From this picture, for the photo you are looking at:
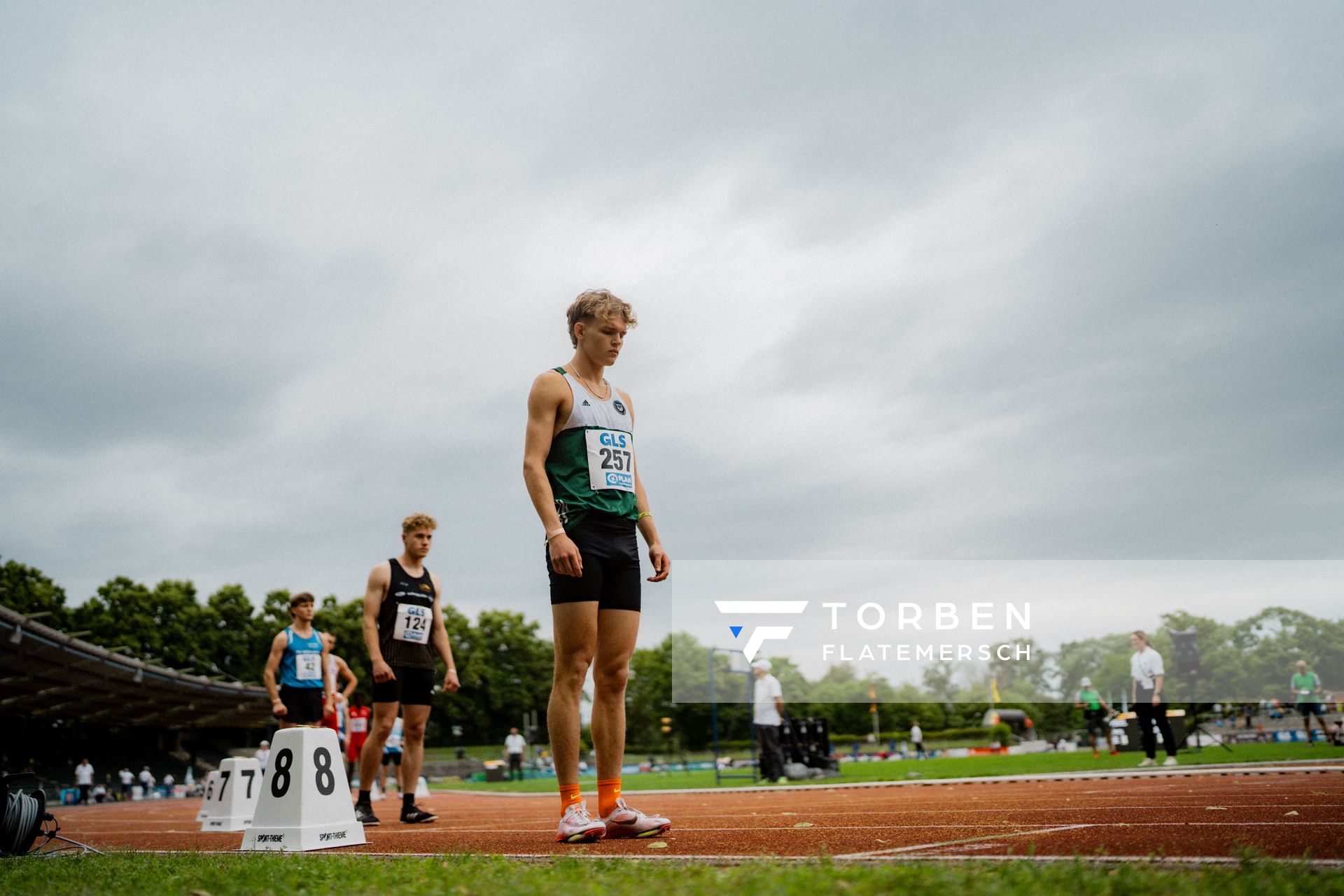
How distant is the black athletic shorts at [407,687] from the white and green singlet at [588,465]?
340 cm

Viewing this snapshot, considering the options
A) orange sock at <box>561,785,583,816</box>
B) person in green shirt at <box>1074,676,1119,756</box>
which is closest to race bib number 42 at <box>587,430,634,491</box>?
orange sock at <box>561,785,583,816</box>

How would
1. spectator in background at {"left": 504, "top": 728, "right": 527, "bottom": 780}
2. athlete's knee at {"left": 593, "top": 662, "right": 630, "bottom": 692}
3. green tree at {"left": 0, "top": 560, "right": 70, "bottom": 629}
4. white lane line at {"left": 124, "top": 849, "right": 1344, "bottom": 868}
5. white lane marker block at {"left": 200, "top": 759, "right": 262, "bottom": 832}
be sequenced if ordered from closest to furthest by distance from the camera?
white lane line at {"left": 124, "top": 849, "right": 1344, "bottom": 868}, athlete's knee at {"left": 593, "top": 662, "right": 630, "bottom": 692}, white lane marker block at {"left": 200, "top": 759, "right": 262, "bottom": 832}, spectator in background at {"left": 504, "top": 728, "right": 527, "bottom": 780}, green tree at {"left": 0, "top": 560, "right": 70, "bottom": 629}

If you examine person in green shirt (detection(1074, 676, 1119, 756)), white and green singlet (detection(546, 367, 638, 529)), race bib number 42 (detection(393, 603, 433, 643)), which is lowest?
person in green shirt (detection(1074, 676, 1119, 756))

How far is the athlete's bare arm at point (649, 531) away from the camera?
528 centimetres

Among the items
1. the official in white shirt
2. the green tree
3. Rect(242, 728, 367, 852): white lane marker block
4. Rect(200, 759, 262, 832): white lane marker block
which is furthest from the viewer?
the green tree

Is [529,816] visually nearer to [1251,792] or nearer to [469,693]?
[1251,792]

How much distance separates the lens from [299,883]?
334 cm

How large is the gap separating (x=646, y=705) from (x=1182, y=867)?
94.0m

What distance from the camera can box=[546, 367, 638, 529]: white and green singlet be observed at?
486 cm

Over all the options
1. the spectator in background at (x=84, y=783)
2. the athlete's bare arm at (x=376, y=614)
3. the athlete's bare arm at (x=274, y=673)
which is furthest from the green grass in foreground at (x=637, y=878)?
the spectator in background at (x=84, y=783)

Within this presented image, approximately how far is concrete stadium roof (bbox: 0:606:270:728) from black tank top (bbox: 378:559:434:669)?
17.5 meters

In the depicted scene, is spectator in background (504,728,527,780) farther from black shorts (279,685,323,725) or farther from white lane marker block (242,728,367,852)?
white lane marker block (242,728,367,852)

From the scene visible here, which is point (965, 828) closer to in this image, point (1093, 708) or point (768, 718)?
point (768, 718)

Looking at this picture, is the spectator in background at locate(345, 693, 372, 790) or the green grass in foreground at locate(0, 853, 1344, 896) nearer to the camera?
the green grass in foreground at locate(0, 853, 1344, 896)
